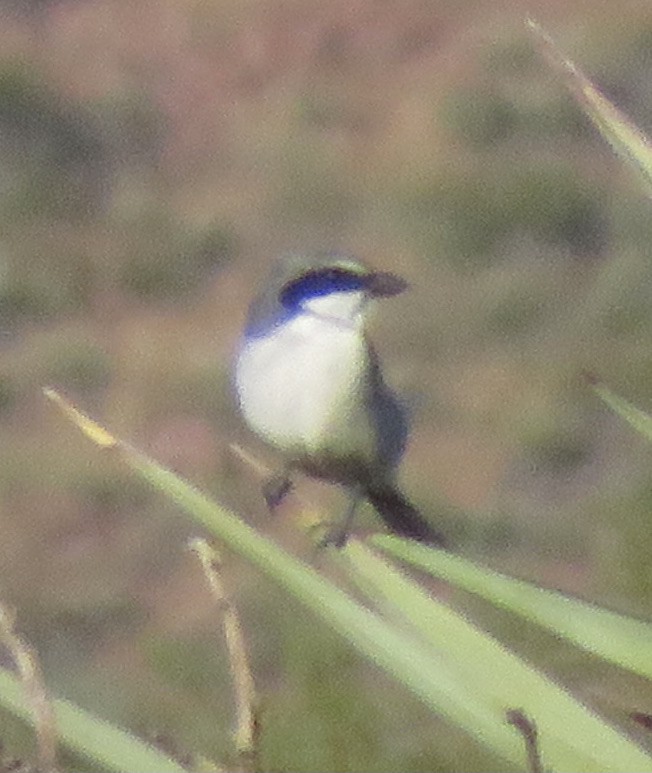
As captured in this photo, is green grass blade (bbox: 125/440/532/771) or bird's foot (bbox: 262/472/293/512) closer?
green grass blade (bbox: 125/440/532/771)

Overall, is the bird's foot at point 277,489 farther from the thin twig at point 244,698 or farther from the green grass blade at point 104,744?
the thin twig at point 244,698

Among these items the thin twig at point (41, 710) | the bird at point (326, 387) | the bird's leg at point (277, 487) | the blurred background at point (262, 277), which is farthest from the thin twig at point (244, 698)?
the blurred background at point (262, 277)

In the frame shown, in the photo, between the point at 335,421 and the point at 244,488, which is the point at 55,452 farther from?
the point at 335,421

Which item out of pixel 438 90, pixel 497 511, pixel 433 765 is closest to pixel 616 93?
pixel 438 90

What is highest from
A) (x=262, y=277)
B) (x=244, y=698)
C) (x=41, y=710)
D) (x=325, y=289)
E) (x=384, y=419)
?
(x=41, y=710)

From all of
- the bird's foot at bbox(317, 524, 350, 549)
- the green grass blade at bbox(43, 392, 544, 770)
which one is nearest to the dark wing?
the bird's foot at bbox(317, 524, 350, 549)

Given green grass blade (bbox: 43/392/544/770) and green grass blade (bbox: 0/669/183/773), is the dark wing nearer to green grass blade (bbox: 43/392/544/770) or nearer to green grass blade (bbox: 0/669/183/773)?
green grass blade (bbox: 43/392/544/770)

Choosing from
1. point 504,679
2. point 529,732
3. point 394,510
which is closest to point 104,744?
point 504,679

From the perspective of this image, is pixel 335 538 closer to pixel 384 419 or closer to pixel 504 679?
pixel 504 679
